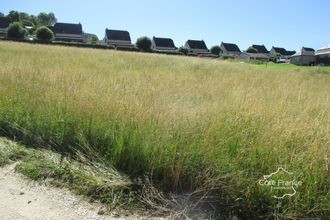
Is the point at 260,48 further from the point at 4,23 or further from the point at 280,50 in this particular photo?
the point at 4,23

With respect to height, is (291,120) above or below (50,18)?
below

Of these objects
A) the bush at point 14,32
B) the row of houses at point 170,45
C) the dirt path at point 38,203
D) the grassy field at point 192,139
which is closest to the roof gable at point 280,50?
the row of houses at point 170,45

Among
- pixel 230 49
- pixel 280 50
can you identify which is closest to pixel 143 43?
pixel 230 49

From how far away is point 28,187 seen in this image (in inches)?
150

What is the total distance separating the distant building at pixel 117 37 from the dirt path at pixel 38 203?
92665 millimetres

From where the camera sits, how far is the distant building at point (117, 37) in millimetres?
94444

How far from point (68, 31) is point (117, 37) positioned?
1428 cm

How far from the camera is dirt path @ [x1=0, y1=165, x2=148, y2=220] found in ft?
10.7

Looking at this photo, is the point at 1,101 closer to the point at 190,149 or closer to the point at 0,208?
the point at 0,208

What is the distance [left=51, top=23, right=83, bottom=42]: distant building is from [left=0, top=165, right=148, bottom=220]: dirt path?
9298cm

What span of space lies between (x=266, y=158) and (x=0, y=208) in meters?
3.06

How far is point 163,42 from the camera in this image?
97.6m

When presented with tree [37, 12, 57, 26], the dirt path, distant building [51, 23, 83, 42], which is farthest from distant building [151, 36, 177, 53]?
the dirt path

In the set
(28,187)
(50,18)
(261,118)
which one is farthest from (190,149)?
(50,18)
